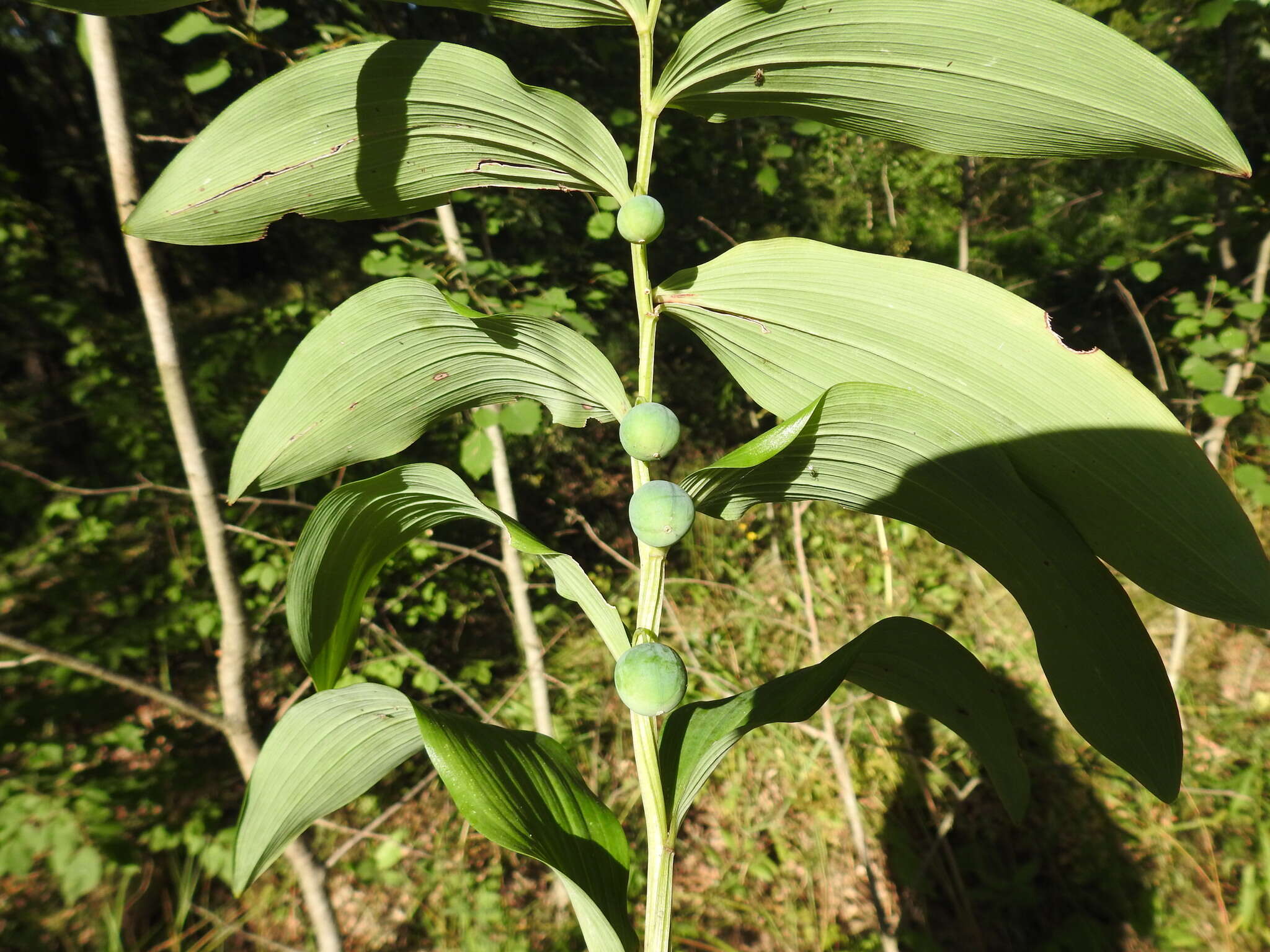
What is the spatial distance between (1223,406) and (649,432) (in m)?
2.03

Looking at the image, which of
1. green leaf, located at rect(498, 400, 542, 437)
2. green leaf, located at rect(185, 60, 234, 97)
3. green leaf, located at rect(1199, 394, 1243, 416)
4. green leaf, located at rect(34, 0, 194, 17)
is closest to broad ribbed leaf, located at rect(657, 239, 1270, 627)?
green leaf, located at rect(34, 0, 194, 17)

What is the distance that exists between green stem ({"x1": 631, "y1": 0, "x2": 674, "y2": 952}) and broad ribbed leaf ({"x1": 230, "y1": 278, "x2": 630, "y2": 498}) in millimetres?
48

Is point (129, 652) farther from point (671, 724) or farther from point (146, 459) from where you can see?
point (671, 724)

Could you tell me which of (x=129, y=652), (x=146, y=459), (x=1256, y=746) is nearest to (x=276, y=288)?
(x=146, y=459)

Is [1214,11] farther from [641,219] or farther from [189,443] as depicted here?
[189,443]

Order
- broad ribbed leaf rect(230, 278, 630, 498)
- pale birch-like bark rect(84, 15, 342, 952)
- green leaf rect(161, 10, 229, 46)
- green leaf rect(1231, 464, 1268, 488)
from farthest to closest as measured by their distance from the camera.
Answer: green leaf rect(1231, 464, 1268, 488), green leaf rect(161, 10, 229, 46), pale birch-like bark rect(84, 15, 342, 952), broad ribbed leaf rect(230, 278, 630, 498)

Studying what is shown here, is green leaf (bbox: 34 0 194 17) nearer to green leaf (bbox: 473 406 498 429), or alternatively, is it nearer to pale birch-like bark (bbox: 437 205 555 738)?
green leaf (bbox: 473 406 498 429)

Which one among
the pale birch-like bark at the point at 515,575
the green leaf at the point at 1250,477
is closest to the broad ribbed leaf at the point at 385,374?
the pale birch-like bark at the point at 515,575

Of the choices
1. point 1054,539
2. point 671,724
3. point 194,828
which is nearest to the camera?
point 1054,539

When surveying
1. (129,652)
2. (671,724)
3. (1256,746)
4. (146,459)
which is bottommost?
(1256,746)

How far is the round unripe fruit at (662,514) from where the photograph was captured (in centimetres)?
34

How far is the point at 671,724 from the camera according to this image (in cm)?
44

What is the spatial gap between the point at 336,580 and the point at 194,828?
1.95 meters

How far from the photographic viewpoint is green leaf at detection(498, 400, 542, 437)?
140 centimetres
